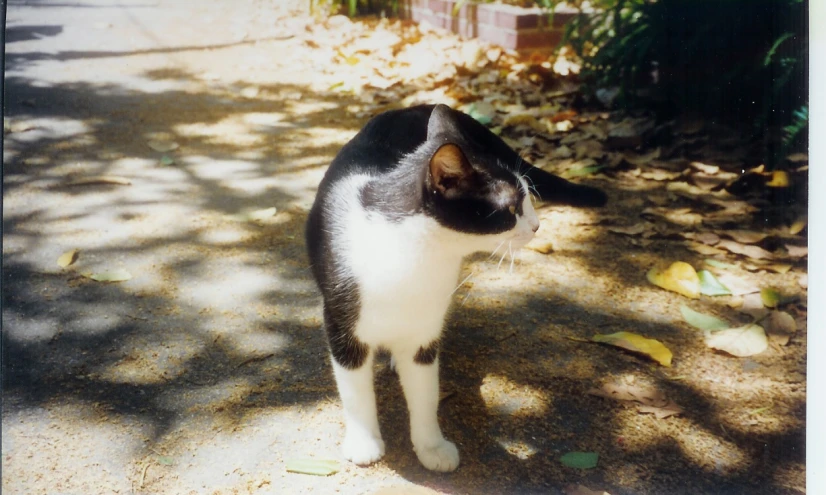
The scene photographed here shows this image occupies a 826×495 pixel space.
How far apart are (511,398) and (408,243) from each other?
1.64ft

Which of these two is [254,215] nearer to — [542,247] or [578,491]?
[542,247]

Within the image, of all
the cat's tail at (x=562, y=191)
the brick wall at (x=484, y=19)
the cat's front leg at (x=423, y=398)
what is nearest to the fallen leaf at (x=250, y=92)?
the brick wall at (x=484, y=19)

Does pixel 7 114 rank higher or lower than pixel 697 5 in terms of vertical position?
lower

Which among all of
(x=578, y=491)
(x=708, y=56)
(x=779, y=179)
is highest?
(x=708, y=56)

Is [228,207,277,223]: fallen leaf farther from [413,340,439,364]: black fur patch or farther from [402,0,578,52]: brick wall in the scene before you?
[413,340,439,364]: black fur patch

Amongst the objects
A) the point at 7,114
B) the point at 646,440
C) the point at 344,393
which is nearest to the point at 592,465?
the point at 646,440

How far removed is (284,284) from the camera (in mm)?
1791

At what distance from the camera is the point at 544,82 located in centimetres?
230

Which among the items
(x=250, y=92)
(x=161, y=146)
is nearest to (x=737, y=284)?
(x=250, y=92)

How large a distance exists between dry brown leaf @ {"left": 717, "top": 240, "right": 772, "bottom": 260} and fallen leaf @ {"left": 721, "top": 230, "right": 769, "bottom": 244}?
2 centimetres

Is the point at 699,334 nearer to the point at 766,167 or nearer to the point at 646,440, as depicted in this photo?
the point at 646,440

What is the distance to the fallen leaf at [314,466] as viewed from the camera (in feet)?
4.06

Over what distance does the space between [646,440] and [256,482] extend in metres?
0.79

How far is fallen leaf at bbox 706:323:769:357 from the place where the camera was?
159 centimetres
